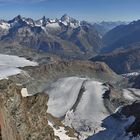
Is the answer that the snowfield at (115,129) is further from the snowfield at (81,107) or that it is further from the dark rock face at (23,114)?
the dark rock face at (23,114)

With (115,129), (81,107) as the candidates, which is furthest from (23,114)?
(81,107)

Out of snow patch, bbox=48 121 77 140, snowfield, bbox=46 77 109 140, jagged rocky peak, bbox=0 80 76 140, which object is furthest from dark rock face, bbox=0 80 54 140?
snowfield, bbox=46 77 109 140

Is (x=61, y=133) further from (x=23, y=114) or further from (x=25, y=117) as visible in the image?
(x=23, y=114)

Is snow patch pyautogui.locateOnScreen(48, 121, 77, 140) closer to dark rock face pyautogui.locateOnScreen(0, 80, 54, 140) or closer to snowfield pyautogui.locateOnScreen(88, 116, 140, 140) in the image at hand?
snowfield pyautogui.locateOnScreen(88, 116, 140, 140)

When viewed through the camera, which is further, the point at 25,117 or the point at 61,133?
the point at 61,133

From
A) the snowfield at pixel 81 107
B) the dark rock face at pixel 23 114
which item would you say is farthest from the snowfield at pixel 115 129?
the dark rock face at pixel 23 114

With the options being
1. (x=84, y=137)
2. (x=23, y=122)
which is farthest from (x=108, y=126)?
(x=23, y=122)
